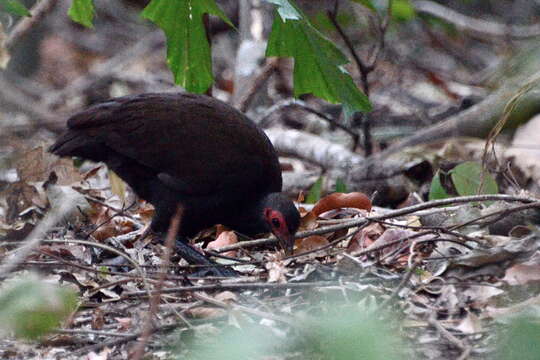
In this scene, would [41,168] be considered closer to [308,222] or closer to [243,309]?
[308,222]

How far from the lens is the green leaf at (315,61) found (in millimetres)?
5055

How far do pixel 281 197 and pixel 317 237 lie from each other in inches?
15.1

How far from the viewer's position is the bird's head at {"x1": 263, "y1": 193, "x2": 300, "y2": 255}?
5051 mm

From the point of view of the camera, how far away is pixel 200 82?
5711 millimetres

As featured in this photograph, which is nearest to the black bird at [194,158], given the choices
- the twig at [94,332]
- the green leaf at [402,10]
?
the twig at [94,332]

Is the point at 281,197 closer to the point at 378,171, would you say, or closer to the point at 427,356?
the point at 378,171

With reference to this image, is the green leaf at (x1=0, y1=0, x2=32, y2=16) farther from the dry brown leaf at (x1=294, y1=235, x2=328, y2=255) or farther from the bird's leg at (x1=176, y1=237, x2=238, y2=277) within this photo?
the dry brown leaf at (x1=294, y1=235, x2=328, y2=255)

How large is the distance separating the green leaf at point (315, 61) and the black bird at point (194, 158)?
1.41ft

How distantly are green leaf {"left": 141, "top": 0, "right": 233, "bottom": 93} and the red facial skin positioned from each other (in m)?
1.00

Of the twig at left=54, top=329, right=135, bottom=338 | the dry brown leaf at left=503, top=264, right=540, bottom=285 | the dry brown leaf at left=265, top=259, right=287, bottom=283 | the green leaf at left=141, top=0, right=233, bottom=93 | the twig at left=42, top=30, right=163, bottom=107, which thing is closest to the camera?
the twig at left=54, top=329, right=135, bottom=338

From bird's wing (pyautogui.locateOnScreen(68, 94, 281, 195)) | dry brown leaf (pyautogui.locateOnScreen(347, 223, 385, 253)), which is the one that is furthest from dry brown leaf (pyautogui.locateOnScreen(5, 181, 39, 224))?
dry brown leaf (pyautogui.locateOnScreen(347, 223, 385, 253))

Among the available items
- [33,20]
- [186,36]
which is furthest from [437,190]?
[33,20]

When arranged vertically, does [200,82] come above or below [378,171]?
above

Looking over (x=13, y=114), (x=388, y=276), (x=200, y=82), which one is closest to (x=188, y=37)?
(x=200, y=82)
